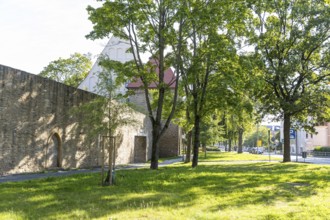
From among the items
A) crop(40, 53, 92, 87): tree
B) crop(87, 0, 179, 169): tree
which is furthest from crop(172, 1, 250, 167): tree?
crop(40, 53, 92, 87): tree

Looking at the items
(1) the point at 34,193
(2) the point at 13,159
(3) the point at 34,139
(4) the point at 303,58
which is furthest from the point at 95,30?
(4) the point at 303,58

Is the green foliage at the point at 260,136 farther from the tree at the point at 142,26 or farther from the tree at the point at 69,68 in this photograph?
the tree at the point at 142,26

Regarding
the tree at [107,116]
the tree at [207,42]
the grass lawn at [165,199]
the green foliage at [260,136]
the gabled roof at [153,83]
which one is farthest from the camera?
the green foliage at [260,136]

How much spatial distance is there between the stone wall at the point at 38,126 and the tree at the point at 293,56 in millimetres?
14104

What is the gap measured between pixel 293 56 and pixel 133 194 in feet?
75.2

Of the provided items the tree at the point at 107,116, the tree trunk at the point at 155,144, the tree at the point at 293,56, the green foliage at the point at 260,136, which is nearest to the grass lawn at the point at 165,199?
the tree at the point at 107,116

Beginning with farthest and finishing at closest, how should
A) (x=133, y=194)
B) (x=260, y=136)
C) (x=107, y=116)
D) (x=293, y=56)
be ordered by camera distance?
(x=260, y=136) → (x=293, y=56) → (x=107, y=116) → (x=133, y=194)

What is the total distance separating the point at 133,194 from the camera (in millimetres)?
10727

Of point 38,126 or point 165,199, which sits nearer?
point 165,199

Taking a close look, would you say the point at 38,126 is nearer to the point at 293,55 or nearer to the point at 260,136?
the point at 293,55

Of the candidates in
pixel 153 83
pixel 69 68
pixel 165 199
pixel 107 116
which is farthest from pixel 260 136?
pixel 165 199

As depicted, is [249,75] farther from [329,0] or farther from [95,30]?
[329,0]

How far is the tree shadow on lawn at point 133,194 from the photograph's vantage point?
8.53 metres

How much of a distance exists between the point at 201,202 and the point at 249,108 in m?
15.5
